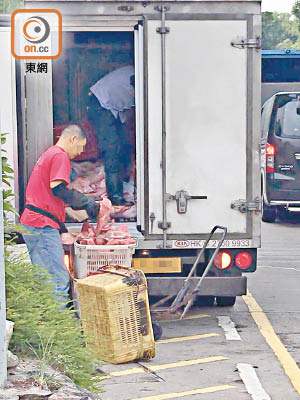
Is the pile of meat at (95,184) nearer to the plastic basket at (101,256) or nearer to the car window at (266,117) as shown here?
the plastic basket at (101,256)

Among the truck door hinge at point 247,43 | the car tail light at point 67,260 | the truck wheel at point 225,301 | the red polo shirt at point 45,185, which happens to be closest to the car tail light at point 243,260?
the truck wheel at point 225,301

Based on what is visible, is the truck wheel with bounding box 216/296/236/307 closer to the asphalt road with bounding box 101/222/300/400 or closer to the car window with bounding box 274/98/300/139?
the asphalt road with bounding box 101/222/300/400

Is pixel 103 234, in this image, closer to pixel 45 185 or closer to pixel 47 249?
pixel 47 249

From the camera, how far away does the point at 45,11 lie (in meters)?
8.77

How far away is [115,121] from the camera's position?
10680 millimetres

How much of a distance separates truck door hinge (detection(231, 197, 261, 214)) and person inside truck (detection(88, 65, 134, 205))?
1780mm

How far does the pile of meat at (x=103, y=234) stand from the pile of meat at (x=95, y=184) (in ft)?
3.09

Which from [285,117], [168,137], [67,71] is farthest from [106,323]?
[285,117]

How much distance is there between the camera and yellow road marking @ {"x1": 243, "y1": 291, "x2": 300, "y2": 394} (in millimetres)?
7348

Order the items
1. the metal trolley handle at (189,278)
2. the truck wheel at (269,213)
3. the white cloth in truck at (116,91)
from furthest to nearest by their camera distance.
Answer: the truck wheel at (269,213) → the white cloth in truck at (116,91) → the metal trolley handle at (189,278)

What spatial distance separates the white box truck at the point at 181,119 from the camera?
880 centimetres

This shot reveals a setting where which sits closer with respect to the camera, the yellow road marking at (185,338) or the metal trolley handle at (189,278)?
the yellow road marking at (185,338)

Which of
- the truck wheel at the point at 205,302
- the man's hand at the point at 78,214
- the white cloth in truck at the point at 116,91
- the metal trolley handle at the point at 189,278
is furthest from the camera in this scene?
the white cloth in truck at the point at 116,91

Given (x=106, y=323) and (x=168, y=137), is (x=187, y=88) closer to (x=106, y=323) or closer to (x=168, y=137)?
(x=168, y=137)
